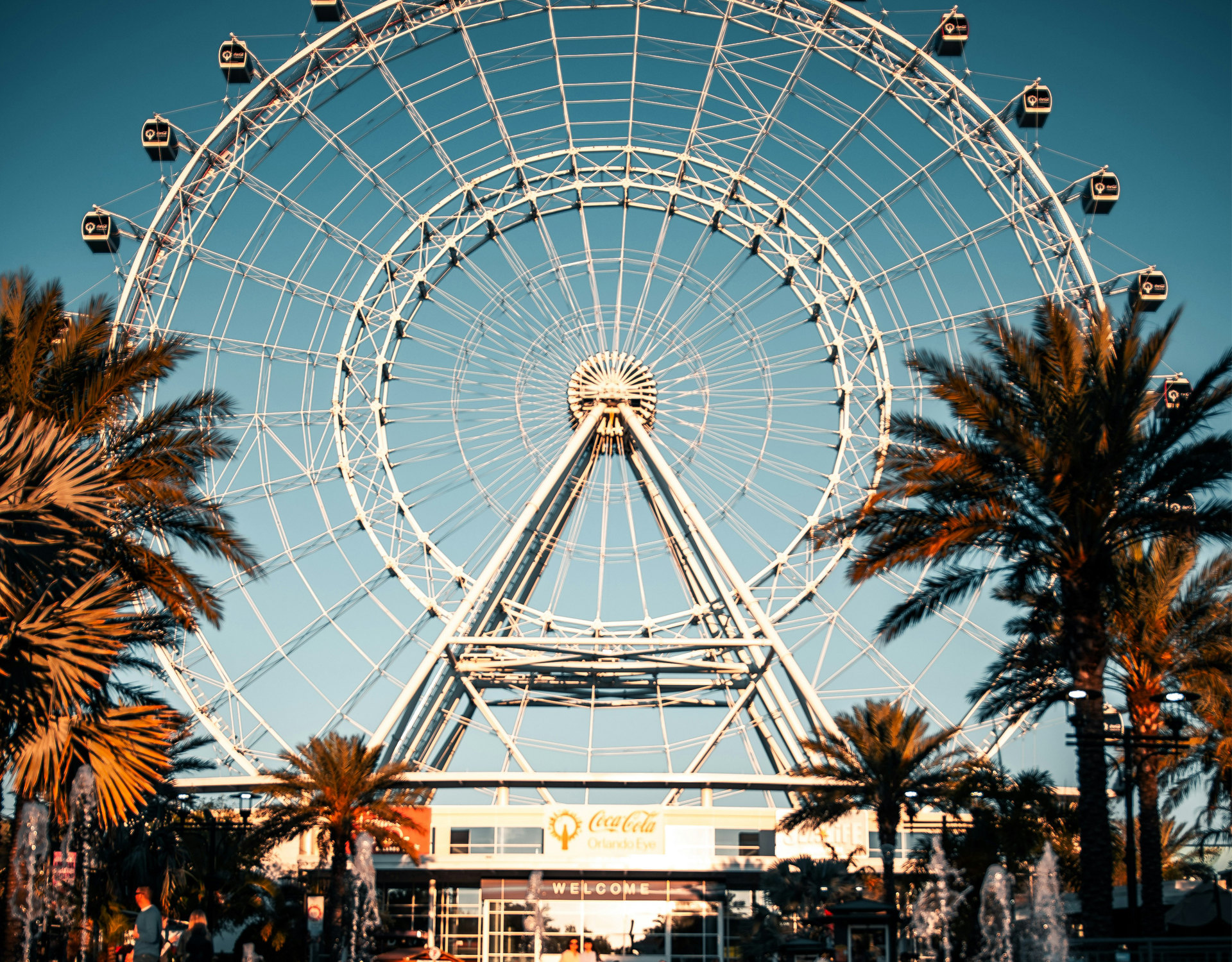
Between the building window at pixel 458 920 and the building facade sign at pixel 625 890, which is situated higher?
the building facade sign at pixel 625 890

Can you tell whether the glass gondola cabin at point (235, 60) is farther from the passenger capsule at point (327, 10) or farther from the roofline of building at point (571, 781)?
the roofline of building at point (571, 781)

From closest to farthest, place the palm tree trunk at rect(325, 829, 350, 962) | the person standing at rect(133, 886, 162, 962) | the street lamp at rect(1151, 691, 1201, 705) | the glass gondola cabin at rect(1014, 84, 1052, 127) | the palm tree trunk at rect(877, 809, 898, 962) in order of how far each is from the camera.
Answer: the person standing at rect(133, 886, 162, 962), the street lamp at rect(1151, 691, 1201, 705), the palm tree trunk at rect(877, 809, 898, 962), the palm tree trunk at rect(325, 829, 350, 962), the glass gondola cabin at rect(1014, 84, 1052, 127)

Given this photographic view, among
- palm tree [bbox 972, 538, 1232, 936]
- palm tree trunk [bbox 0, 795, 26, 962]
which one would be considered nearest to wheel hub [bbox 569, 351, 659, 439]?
palm tree [bbox 972, 538, 1232, 936]

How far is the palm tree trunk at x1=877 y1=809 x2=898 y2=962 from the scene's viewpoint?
23.5m

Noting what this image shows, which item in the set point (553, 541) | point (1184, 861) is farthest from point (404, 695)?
point (1184, 861)

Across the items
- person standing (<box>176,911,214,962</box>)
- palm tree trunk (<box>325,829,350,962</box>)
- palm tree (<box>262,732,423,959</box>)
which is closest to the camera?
person standing (<box>176,911,214,962</box>)

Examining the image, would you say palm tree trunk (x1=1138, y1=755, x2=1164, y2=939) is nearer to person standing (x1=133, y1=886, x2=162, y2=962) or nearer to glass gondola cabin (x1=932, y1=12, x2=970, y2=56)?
person standing (x1=133, y1=886, x2=162, y2=962)

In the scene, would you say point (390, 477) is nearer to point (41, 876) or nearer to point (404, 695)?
point (404, 695)

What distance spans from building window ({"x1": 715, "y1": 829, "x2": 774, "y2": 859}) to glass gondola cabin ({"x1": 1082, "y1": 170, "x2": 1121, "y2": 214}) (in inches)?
748

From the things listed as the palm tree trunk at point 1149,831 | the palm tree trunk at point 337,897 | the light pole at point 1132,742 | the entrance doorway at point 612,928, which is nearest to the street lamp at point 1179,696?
the light pole at point 1132,742

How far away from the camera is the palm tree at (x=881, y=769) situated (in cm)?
2647

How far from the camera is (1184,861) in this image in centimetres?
5088

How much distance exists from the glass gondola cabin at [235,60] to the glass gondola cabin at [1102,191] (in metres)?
21.8

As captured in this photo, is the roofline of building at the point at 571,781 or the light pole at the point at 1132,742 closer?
the light pole at the point at 1132,742
